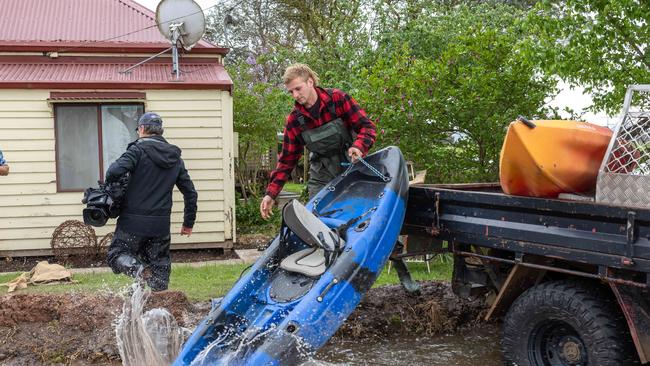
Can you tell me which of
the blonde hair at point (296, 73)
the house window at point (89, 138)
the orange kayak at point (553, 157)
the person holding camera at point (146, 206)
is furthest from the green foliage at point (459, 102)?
the house window at point (89, 138)

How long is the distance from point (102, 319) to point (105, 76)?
5263 mm

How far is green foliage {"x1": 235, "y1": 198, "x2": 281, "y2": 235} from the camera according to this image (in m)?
12.3

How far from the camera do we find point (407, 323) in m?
6.17

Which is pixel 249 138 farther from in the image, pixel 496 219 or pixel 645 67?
pixel 496 219

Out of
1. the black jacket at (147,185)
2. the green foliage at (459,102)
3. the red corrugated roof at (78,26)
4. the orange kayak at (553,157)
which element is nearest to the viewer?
the orange kayak at (553,157)

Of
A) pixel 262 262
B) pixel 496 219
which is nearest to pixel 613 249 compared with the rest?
pixel 496 219

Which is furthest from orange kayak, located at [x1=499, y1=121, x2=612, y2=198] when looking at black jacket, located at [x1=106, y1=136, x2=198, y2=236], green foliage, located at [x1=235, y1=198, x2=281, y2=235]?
green foliage, located at [x1=235, y1=198, x2=281, y2=235]

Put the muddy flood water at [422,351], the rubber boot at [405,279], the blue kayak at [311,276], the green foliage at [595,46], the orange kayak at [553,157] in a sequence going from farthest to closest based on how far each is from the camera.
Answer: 1. the green foliage at [595,46]
2. the rubber boot at [405,279]
3. the muddy flood water at [422,351]
4. the blue kayak at [311,276]
5. the orange kayak at [553,157]

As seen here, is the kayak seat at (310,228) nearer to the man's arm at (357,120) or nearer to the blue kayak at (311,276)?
the blue kayak at (311,276)

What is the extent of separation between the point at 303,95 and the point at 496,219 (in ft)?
6.24

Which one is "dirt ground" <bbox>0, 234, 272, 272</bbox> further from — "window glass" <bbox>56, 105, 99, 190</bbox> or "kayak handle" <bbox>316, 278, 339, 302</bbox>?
"kayak handle" <bbox>316, 278, 339, 302</bbox>

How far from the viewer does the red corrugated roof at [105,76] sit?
9898 millimetres

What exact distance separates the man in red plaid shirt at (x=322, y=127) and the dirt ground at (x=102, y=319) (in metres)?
1.21

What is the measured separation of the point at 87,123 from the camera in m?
10.3
